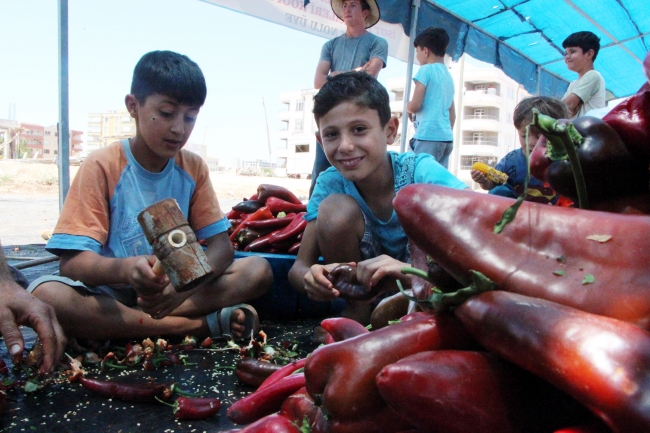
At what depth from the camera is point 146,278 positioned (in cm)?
199

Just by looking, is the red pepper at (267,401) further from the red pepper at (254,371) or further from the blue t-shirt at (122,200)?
the blue t-shirt at (122,200)

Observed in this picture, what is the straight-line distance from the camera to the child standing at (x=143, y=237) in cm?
226

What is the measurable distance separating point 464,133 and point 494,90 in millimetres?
5166

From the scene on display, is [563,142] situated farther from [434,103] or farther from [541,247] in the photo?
[434,103]

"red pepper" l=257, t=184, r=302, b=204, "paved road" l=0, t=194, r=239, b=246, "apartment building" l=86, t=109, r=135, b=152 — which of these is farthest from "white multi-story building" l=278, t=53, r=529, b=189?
"red pepper" l=257, t=184, r=302, b=204

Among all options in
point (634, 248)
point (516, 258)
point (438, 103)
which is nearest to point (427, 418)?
point (516, 258)

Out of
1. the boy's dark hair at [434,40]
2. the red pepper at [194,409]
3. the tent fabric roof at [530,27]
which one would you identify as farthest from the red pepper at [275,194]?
the tent fabric roof at [530,27]

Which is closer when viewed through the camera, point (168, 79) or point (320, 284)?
point (320, 284)

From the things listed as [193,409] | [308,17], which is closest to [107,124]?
[308,17]

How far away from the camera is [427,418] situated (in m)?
0.70

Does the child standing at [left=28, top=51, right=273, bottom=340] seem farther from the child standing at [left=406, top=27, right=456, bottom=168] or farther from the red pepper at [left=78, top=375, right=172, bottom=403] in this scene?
the child standing at [left=406, top=27, right=456, bottom=168]

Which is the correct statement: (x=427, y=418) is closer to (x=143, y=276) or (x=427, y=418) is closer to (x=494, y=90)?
(x=143, y=276)

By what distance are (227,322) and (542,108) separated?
2548 mm

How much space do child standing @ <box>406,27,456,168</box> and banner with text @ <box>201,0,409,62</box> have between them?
1.56 metres
